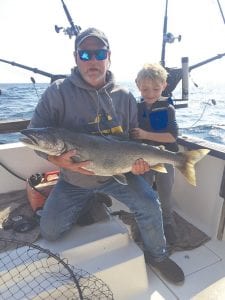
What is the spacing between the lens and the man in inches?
110

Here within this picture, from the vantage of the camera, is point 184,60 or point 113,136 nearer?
point 113,136

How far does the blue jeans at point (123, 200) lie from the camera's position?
A: 277 centimetres

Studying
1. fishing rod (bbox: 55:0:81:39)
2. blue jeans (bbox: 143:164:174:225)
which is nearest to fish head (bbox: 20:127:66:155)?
blue jeans (bbox: 143:164:174:225)

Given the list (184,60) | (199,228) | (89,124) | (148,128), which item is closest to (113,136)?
(89,124)

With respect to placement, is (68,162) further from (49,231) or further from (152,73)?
(152,73)

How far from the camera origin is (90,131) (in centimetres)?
292

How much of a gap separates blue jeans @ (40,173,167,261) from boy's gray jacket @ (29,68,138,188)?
0.11 m

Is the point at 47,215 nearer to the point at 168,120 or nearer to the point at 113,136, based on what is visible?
the point at 113,136

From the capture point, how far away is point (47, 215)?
109 inches

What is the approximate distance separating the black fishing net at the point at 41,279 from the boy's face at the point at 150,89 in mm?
1923

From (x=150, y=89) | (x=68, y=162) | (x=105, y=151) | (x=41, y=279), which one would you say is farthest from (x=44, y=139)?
(x=150, y=89)

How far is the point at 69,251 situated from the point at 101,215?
579 mm

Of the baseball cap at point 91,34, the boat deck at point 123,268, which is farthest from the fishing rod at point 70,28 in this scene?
the boat deck at point 123,268

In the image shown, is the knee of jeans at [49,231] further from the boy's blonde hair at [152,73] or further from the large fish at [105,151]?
the boy's blonde hair at [152,73]
